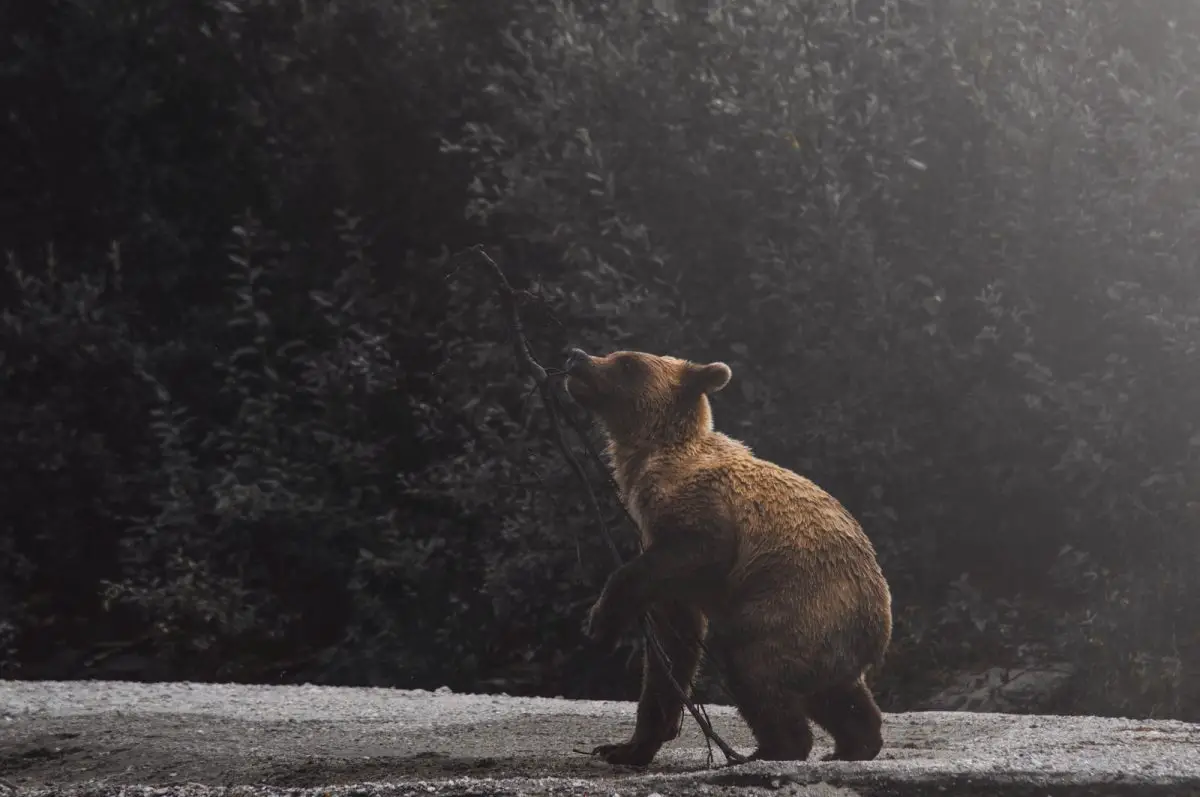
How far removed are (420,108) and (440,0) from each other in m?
0.76

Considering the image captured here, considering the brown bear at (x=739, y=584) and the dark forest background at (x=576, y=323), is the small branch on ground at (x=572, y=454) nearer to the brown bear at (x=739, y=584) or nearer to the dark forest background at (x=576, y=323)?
the brown bear at (x=739, y=584)

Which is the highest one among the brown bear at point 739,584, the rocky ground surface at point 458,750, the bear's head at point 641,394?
the bear's head at point 641,394

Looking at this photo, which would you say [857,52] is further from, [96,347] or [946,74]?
[96,347]

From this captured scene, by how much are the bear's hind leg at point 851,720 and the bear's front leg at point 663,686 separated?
52 cm

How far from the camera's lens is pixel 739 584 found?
4832mm

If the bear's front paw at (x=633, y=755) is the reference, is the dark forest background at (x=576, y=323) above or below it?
above

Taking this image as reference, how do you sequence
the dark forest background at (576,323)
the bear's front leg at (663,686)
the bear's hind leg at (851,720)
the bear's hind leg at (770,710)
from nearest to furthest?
1. the bear's hind leg at (770,710)
2. the bear's hind leg at (851,720)
3. the bear's front leg at (663,686)
4. the dark forest background at (576,323)

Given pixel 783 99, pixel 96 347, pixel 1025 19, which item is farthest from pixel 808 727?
pixel 96 347

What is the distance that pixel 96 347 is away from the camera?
10086 millimetres

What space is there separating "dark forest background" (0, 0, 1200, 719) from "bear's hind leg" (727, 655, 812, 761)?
3.40m

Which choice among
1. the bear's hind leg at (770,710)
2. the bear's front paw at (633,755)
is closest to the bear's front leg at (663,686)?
the bear's front paw at (633,755)

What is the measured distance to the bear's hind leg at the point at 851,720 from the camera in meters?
4.92

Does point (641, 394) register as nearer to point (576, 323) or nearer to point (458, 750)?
point (458, 750)

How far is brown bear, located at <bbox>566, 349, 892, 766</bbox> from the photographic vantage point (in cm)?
468
